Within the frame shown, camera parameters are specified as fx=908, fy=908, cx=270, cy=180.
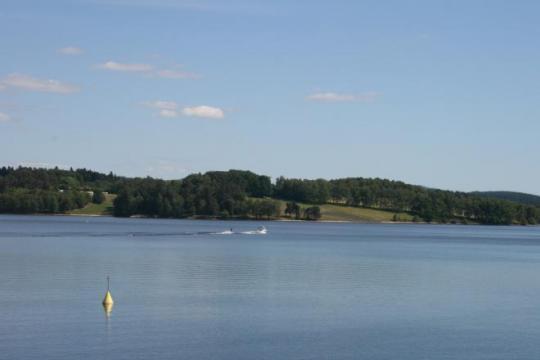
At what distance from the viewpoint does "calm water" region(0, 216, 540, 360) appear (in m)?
46.5

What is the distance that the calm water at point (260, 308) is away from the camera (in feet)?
152

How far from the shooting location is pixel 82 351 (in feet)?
145

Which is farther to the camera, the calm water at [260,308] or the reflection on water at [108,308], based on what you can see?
the reflection on water at [108,308]

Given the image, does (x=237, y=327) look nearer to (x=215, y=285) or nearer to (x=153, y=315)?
(x=153, y=315)

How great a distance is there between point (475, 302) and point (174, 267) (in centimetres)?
3248

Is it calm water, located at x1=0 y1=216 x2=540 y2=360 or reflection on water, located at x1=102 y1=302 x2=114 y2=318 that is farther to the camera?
reflection on water, located at x1=102 y1=302 x2=114 y2=318

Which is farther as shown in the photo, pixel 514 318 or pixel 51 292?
pixel 51 292

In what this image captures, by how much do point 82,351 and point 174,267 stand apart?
44.4 metres

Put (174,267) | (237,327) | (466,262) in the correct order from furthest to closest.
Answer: (466,262) → (174,267) → (237,327)

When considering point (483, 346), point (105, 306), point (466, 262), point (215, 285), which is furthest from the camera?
point (466, 262)

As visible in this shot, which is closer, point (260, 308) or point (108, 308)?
point (108, 308)

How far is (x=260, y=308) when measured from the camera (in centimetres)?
6000

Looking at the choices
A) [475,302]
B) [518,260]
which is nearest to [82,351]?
[475,302]

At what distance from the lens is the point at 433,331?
2096 inches
